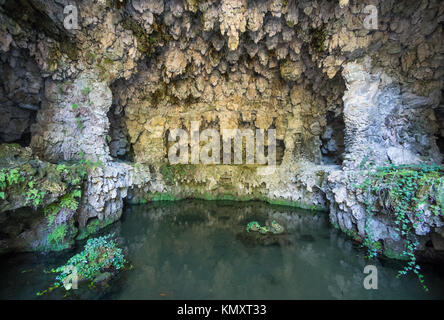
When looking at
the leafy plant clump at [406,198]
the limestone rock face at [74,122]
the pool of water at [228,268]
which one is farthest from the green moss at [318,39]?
the limestone rock face at [74,122]

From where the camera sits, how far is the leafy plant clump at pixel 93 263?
431 centimetres

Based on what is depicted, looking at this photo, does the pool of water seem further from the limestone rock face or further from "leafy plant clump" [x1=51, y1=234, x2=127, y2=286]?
the limestone rock face

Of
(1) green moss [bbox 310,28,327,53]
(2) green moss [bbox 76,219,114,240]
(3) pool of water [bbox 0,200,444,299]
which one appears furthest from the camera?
(1) green moss [bbox 310,28,327,53]

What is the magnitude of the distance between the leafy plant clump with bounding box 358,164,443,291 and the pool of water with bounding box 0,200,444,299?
1.83ft

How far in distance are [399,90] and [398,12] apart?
2.47 meters

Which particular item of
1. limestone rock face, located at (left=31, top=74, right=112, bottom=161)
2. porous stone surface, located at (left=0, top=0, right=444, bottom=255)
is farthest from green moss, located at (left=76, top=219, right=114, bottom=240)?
limestone rock face, located at (left=31, top=74, right=112, bottom=161)

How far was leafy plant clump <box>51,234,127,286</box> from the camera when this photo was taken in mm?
4309

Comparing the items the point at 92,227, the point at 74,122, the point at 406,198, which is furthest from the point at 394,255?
the point at 74,122

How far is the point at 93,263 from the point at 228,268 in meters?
3.21

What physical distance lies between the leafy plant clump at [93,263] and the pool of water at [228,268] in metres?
0.26

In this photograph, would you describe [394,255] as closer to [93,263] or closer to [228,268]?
[228,268]

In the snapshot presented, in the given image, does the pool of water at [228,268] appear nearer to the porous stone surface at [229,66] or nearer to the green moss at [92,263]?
the green moss at [92,263]

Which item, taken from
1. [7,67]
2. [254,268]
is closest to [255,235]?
[254,268]

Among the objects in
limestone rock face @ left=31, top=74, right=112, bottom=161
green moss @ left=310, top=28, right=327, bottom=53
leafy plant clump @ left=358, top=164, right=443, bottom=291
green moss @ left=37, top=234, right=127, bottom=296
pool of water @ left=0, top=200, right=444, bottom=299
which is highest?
green moss @ left=310, top=28, right=327, bottom=53
